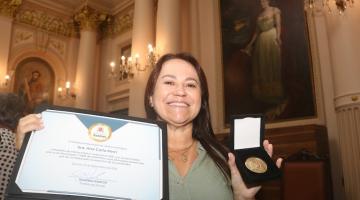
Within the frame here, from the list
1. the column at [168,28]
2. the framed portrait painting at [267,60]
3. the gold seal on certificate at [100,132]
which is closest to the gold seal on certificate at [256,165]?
the gold seal on certificate at [100,132]

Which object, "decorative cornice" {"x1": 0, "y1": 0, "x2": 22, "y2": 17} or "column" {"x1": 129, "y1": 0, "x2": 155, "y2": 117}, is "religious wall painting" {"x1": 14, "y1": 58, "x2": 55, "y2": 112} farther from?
"column" {"x1": 129, "y1": 0, "x2": 155, "y2": 117}

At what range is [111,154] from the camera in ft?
4.42

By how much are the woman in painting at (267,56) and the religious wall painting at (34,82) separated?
6978 mm

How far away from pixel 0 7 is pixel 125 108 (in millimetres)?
4897

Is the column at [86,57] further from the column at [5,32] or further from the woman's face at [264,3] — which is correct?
the woman's face at [264,3]

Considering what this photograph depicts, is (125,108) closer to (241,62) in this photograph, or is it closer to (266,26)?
(241,62)

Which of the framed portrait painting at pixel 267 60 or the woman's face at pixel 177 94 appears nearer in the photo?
the woman's face at pixel 177 94

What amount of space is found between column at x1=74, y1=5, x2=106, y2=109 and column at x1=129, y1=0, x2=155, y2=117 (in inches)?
113

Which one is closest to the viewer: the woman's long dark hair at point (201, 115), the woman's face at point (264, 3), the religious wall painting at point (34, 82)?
the woman's long dark hair at point (201, 115)

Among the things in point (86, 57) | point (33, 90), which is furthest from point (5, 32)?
point (86, 57)

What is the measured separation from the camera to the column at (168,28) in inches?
274

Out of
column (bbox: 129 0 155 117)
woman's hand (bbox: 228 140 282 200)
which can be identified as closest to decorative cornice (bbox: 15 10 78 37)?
column (bbox: 129 0 155 117)

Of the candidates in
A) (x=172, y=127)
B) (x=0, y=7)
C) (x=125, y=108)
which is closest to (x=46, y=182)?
(x=172, y=127)

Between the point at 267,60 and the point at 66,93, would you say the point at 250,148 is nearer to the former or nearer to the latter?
the point at 267,60
